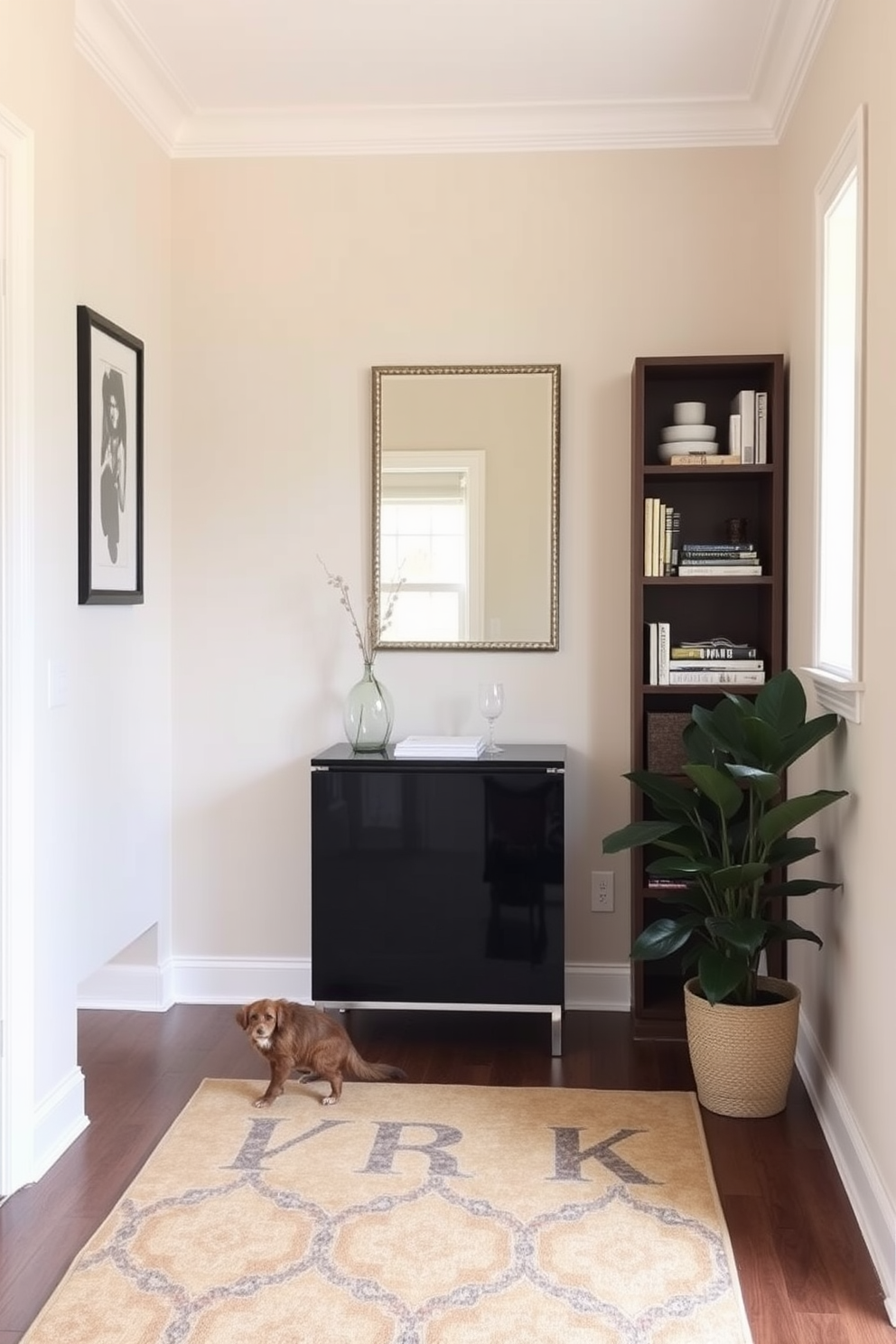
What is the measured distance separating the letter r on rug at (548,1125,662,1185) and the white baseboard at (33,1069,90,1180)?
112cm

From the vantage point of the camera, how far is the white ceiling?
319cm

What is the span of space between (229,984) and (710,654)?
1.87 meters

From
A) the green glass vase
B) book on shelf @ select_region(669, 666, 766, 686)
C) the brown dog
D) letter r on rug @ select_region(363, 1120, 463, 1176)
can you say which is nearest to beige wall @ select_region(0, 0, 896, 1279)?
the green glass vase

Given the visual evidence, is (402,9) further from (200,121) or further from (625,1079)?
(625,1079)

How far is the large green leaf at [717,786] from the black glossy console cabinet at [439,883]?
0.59 m

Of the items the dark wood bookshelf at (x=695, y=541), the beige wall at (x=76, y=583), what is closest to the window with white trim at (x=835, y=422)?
the dark wood bookshelf at (x=695, y=541)

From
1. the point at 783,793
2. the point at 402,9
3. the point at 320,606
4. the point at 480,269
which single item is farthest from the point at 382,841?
the point at 402,9

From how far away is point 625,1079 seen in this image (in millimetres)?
3271

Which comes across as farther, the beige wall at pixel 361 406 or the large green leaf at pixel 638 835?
the beige wall at pixel 361 406

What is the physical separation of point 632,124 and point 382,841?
7.60 ft

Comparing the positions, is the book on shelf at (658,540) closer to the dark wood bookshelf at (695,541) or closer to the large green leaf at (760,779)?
the dark wood bookshelf at (695,541)

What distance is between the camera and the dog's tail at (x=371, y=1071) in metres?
3.17

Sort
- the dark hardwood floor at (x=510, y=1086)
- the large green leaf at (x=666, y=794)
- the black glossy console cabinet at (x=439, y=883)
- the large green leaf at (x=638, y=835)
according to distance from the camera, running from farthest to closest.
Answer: the black glossy console cabinet at (x=439, y=883)
the large green leaf at (x=666, y=794)
the large green leaf at (x=638, y=835)
the dark hardwood floor at (x=510, y=1086)

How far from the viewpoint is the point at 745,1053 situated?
295 cm
